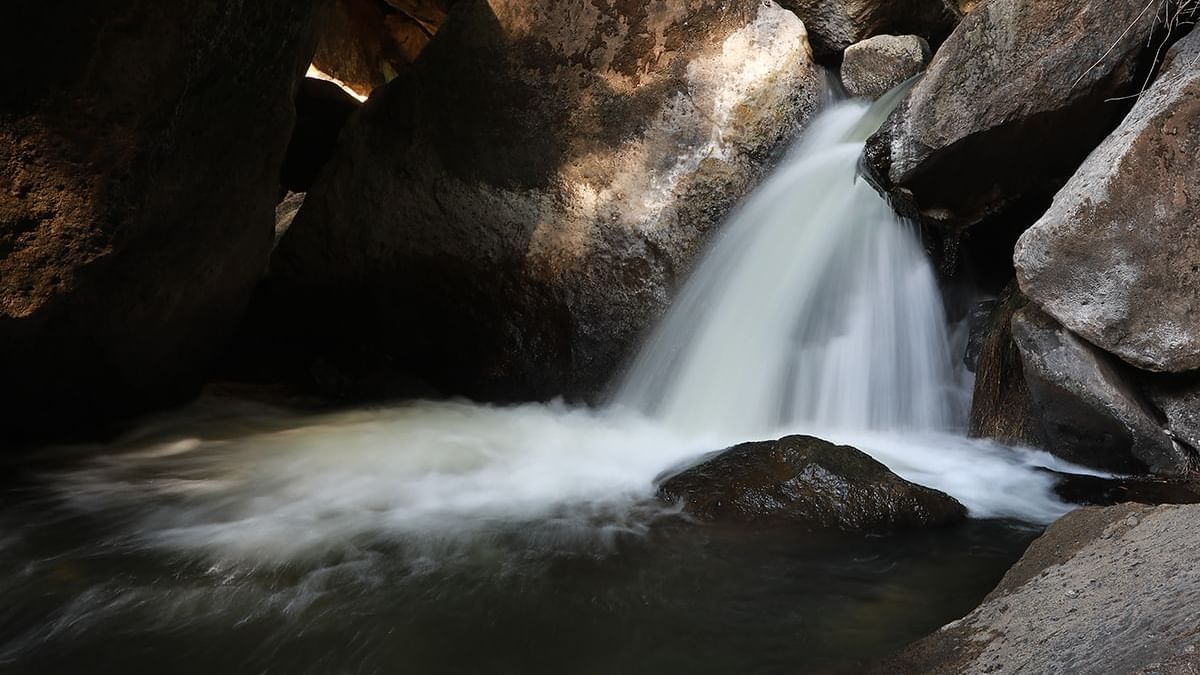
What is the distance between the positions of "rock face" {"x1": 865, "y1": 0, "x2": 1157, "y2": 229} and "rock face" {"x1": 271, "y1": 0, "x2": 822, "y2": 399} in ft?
6.44

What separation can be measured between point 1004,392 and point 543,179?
12.2 ft

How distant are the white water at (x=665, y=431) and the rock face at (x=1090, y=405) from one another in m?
0.22

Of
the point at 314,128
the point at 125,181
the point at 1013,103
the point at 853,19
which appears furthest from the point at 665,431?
the point at 314,128

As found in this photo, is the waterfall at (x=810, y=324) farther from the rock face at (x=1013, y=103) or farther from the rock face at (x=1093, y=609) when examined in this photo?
the rock face at (x=1093, y=609)

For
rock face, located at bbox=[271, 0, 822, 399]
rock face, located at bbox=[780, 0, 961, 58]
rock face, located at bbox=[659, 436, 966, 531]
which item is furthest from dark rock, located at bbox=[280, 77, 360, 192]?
rock face, located at bbox=[659, 436, 966, 531]

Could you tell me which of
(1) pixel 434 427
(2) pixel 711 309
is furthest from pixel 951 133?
(1) pixel 434 427

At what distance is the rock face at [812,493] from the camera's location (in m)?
3.44

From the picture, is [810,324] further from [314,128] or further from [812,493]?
[314,128]

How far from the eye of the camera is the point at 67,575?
318 cm

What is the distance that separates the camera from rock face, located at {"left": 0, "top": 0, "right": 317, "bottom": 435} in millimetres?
3811

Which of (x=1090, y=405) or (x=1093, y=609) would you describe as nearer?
(x=1093, y=609)

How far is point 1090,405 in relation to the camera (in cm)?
390

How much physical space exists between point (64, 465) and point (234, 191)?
75.7 inches

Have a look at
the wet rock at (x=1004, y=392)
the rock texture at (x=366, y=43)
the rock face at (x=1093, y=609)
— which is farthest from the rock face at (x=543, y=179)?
the rock texture at (x=366, y=43)
